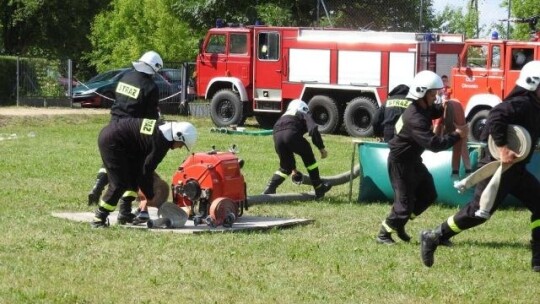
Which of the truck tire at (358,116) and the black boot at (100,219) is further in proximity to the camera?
the truck tire at (358,116)

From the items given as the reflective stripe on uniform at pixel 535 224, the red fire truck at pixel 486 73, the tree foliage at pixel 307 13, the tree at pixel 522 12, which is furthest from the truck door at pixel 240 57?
the reflective stripe on uniform at pixel 535 224

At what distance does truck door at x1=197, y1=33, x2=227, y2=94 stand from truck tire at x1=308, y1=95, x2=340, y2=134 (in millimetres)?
3054

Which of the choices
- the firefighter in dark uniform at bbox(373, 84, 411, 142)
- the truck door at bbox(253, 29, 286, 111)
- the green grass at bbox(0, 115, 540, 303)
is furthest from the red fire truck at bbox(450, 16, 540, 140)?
the green grass at bbox(0, 115, 540, 303)

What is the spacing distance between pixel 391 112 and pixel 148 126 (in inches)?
154

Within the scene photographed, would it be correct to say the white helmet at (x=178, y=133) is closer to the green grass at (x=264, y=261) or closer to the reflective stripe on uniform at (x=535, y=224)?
the green grass at (x=264, y=261)

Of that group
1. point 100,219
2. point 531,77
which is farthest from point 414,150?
point 100,219

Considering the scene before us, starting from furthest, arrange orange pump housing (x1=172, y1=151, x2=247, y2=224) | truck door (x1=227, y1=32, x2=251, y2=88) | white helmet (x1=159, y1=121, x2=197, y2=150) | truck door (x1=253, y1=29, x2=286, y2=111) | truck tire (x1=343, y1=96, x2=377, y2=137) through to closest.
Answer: truck door (x1=227, y1=32, x2=251, y2=88) < truck door (x1=253, y1=29, x2=286, y2=111) < truck tire (x1=343, y1=96, x2=377, y2=137) < orange pump housing (x1=172, y1=151, x2=247, y2=224) < white helmet (x1=159, y1=121, x2=197, y2=150)

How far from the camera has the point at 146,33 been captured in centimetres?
4300

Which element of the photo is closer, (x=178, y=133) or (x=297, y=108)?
(x=178, y=133)

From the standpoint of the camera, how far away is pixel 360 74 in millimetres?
29266

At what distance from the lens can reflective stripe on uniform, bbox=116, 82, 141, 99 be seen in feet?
42.2

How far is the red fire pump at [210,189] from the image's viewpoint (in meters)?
12.9

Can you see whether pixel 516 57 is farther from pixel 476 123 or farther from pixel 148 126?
pixel 148 126

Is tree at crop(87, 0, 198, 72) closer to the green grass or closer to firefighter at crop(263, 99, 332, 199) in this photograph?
firefighter at crop(263, 99, 332, 199)
